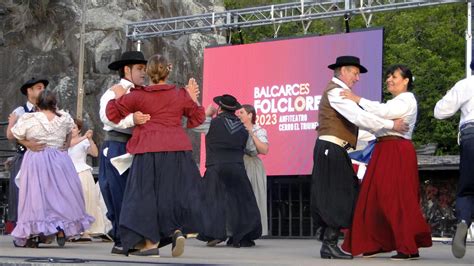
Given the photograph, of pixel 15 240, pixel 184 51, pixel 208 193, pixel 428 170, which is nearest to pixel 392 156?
pixel 208 193

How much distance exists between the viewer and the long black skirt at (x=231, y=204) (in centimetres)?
1191

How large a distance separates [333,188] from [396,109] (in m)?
0.81

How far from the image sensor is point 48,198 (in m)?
10.9

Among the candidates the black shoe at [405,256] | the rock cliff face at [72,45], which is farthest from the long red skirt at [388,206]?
the rock cliff face at [72,45]

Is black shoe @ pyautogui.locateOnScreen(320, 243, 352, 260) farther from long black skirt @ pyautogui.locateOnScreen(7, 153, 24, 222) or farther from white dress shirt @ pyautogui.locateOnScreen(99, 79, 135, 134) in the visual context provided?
long black skirt @ pyautogui.locateOnScreen(7, 153, 24, 222)

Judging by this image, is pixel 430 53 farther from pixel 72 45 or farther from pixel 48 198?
pixel 48 198

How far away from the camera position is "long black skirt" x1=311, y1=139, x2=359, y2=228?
349 inches

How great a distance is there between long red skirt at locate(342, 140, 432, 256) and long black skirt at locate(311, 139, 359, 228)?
9 centimetres

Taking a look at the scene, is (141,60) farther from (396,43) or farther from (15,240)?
(396,43)

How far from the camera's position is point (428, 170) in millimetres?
15133

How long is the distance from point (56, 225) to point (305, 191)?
6.75m

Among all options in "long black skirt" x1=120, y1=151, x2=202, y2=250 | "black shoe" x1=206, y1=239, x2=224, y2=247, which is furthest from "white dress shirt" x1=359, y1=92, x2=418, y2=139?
"black shoe" x1=206, y1=239, x2=224, y2=247

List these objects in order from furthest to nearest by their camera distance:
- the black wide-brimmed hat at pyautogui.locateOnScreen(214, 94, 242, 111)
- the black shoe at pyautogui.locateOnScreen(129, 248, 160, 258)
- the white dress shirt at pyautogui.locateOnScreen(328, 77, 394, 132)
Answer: the black wide-brimmed hat at pyautogui.locateOnScreen(214, 94, 242, 111), the black shoe at pyautogui.locateOnScreen(129, 248, 160, 258), the white dress shirt at pyautogui.locateOnScreen(328, 77, 394, 132)

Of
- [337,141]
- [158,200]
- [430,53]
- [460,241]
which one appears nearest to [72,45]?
[430,53]
